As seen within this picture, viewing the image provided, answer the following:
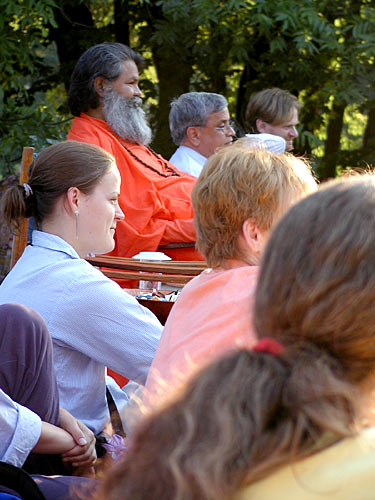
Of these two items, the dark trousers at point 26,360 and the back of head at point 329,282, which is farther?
the dark trousers at point 26,360

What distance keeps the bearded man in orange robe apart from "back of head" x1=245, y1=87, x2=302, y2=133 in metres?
0.96

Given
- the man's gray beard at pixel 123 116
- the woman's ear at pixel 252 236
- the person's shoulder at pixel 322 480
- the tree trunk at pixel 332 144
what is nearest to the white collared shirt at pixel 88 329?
the woman's ear at pixel 252 236

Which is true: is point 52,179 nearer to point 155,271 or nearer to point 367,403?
point 155,271

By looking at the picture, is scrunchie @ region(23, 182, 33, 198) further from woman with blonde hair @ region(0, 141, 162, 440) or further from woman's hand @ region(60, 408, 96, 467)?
woman's hand @ region(60, 408, 96, 467)

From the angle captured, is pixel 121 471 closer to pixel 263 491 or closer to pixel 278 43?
pixel 263 491

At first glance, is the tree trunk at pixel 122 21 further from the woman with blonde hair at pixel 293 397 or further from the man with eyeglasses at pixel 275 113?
the woman with blonde hair at pixel 293 397

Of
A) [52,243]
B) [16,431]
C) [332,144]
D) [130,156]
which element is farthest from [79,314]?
[332,144]

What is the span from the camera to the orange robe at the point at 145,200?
4.27 m

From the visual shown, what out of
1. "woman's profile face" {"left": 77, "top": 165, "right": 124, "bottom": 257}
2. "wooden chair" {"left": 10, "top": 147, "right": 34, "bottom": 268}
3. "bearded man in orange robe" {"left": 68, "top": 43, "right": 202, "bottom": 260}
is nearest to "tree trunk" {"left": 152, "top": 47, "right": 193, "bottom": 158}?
"bearded man in orange robe" {"left": 68, "top": 43, "right": 202, "bottom": 260}

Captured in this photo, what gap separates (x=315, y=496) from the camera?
3.09 feet

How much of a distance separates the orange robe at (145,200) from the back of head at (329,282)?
10.3ft

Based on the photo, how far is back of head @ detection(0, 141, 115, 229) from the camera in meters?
2.68

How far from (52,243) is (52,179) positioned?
27 centimetres

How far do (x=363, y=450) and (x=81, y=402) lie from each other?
1.49 metres
